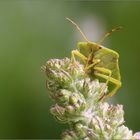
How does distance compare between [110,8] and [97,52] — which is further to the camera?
[110,8]

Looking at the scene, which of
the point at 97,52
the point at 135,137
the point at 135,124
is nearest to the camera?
the point at 135,137

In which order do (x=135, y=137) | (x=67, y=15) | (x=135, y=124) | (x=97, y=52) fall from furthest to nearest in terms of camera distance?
(x=67, y=15) < (x=135, y=124) < (x=97, y=52) < (x=135, y=137)

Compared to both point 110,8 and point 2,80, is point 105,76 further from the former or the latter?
point 110,8

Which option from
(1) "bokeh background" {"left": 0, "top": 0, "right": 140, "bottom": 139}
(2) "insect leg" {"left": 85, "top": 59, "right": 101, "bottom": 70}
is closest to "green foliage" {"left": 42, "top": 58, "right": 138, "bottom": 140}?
(2) "insect leg" {"left": 85, "top": 59, "right": 101, "bottom": 70}

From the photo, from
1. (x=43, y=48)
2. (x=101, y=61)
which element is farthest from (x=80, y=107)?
(x=43, y=48)

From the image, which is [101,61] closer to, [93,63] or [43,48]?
[93,63]

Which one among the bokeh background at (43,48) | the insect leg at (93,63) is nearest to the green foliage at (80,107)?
the insect leg at (93,63)

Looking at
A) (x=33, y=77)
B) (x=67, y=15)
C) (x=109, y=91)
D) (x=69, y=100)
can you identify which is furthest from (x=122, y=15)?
(x=69, y=100)
